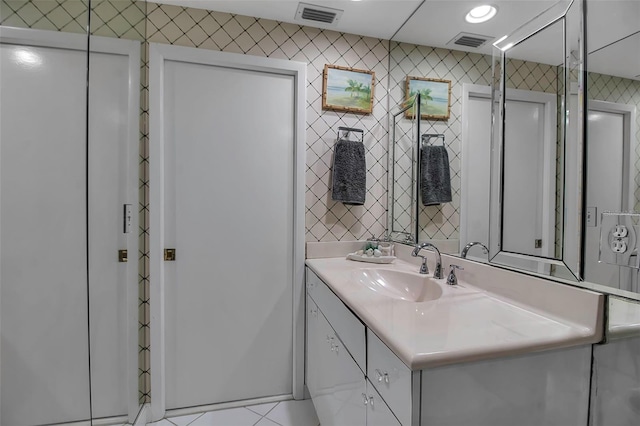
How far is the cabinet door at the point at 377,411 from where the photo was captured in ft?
2.51

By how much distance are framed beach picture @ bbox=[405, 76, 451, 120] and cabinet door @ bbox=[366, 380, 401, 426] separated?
4.02ft

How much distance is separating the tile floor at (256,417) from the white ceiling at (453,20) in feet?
6.48

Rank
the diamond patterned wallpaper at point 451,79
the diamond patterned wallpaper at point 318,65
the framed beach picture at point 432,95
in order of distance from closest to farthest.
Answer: the diamond patterned wallpaper at point 451,79, the framed beach picture at point 432,95, the diamond patterned wallpaper at point 318,65

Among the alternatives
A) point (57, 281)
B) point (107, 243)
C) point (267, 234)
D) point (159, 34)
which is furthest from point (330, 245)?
point (159, 34)

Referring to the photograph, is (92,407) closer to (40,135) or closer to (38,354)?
(38,354)

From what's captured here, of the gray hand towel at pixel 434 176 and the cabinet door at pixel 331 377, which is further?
the gray hand towel at pixel 434 176

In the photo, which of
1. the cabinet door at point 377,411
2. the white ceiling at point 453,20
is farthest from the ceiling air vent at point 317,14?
the cabinet door at point 377,411

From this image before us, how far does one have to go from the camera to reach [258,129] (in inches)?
71.7

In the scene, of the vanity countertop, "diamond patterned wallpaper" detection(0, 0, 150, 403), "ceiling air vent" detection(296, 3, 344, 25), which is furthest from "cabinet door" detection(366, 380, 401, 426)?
"ceiling air vent" detection(296, 3, 344, 25)

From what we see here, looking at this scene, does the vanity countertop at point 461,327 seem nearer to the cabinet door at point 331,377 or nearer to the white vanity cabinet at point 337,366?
the white vanity cabinet at point 337,366

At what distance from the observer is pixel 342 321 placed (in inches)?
45.0

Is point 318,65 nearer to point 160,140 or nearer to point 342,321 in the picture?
point 160,140

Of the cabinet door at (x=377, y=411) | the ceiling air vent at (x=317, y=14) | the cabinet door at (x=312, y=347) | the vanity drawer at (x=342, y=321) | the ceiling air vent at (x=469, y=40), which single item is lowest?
the cabinet door at (x=312, y=347)

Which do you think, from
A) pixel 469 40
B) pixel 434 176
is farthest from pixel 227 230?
pixel 469 40
